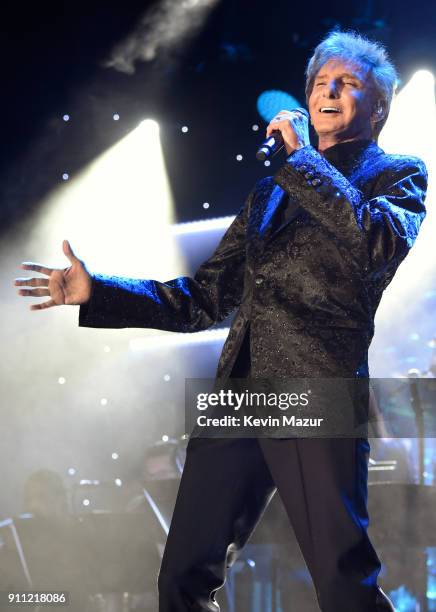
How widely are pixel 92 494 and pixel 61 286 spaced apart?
3748 mm

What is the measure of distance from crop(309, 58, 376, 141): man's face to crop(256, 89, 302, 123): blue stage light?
336cm

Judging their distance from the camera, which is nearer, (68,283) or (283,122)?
(283,122)

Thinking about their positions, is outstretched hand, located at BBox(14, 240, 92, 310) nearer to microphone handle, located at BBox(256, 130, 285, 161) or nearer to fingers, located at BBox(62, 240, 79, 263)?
fingers, located at BBox(62, 240, 79, 263)

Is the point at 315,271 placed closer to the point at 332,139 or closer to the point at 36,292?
the point at 332,139

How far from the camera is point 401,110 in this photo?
18.5ft

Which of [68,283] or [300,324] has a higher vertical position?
[68,283]

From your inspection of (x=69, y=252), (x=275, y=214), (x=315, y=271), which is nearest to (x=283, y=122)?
(x=275, y=214)

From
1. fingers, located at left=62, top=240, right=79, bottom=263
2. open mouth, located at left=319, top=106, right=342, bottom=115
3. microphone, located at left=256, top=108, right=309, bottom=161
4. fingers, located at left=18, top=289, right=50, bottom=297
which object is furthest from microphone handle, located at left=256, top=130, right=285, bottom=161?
fingers, located at left=18, top=289, right=50, bottom=297

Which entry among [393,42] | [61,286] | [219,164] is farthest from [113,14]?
[61,286]

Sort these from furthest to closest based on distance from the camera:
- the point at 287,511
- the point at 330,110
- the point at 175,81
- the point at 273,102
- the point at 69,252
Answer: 1. the point at 175,81
2. the point at 273,102
3. the point at 330,110
4. the point at 69,252
5. the point at 287,511

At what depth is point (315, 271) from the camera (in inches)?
71.6

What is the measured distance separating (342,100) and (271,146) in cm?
45

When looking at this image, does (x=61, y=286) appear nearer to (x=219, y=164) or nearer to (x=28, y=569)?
(x=28, y=569)

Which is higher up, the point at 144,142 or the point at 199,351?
the point at 144,142
